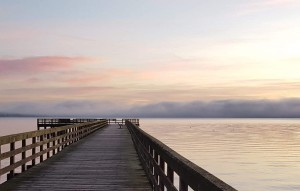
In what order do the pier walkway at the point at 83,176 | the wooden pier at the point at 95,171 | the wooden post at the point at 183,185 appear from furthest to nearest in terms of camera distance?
1. the pier walkway at the point at 83,176
2. the wooden pier at the point at 95,171
3. the wooden post at the point at 183,185

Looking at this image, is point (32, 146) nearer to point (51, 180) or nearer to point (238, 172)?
point (51, 180)

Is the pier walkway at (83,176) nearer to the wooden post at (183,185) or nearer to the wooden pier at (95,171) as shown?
the wooden pier at (95,171)

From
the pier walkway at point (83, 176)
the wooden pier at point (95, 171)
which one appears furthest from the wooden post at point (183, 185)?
the pier walkway at point (83, 176)

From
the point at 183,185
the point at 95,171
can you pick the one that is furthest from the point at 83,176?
the point at 183,185

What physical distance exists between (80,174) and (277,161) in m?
40.9

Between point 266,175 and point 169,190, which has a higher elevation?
point 169,190

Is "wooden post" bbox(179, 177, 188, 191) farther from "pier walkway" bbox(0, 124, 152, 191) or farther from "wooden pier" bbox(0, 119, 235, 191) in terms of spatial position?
"pier walkway" bbox(0, 124, 152, 191)

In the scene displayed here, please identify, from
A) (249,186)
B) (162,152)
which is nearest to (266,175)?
(249,186)

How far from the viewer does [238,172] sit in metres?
41.3

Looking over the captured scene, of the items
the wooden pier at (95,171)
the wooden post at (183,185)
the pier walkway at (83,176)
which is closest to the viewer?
the wooden post at (183,185)

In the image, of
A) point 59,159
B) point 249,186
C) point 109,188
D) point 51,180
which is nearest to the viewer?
point 109,188

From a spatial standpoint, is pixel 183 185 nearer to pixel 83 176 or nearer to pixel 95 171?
pixel 83 176

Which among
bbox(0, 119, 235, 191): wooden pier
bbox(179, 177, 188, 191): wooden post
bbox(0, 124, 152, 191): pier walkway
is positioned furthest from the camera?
bbox(0, 124, 152, 191): pier walkway

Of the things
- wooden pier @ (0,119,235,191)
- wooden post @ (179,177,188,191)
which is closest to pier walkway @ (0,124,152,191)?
wooden pier @ (0,119,235,191)
